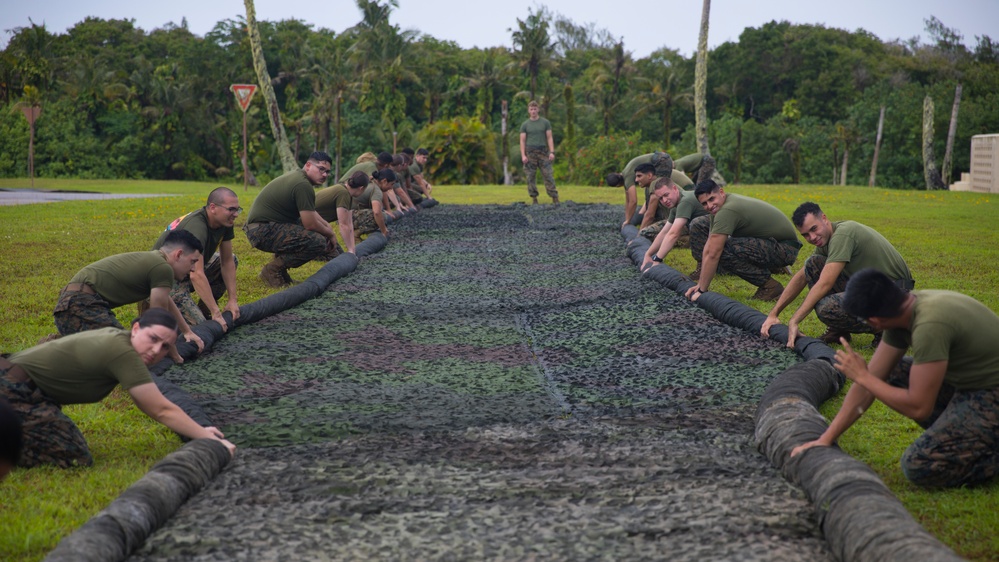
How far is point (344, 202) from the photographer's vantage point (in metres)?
10.2

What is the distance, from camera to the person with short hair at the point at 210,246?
20.0ft

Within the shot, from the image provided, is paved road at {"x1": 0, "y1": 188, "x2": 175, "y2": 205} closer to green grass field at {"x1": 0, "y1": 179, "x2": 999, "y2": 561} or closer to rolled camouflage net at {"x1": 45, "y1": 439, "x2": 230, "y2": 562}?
green grass field at {"x1": 0, "y1": 179, "x2": 999, "y2": 561}

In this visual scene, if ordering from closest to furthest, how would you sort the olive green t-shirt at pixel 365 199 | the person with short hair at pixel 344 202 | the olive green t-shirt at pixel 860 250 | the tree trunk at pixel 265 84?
1. the olive green t-shirt at pixel 860 250
2. the person with short hair at pixel 344 202
3. the olive green t-shirt at pixel 365 199
4. the tree trunk at pixel 265 84

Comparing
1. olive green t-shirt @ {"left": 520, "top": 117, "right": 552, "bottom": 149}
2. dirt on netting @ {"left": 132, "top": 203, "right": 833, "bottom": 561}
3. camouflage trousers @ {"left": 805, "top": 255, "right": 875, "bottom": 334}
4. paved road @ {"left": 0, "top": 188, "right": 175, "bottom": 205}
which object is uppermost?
olive green t-shirt @ {"left": 520, "top": 117, "right": 552, "bottom": 149}

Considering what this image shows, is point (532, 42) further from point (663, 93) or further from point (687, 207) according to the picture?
point (687, 207)

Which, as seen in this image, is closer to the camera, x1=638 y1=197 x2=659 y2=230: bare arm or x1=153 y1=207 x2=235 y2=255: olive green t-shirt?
x1=153 y1=207 x2=235 y2=255: olive green t-shirt

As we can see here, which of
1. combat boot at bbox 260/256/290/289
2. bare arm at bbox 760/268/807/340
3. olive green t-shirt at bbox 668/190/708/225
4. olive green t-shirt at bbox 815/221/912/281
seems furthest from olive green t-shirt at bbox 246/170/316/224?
olive green t-shirt at bbox 815/221/912/281

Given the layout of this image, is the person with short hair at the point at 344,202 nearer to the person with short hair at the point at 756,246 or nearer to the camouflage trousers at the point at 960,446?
the person with short hair at the point at 756,246

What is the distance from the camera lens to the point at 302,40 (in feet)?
146

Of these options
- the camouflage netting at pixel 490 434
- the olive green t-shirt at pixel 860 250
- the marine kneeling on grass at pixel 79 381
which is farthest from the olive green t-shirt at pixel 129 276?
the olive green t-shirt at pixel 860 250

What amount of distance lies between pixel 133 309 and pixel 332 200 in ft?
12.3

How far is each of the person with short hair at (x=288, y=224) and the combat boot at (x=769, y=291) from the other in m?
4.12

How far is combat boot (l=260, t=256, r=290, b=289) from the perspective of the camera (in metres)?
8.68

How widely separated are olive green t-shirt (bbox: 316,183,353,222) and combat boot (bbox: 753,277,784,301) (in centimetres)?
468
